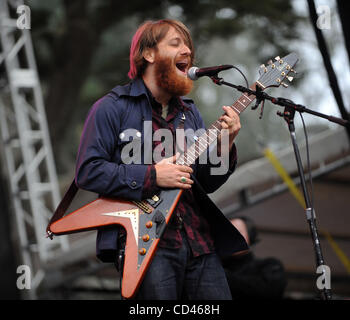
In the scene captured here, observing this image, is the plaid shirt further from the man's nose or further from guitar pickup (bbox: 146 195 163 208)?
the man's nose

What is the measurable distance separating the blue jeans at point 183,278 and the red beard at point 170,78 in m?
0.73

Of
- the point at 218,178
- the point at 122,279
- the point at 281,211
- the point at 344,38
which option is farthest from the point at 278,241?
the point at 122,279

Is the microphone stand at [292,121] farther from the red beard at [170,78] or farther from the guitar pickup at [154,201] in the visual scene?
the guitar pickup at [154,201]

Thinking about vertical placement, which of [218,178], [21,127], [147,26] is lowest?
[218,178]

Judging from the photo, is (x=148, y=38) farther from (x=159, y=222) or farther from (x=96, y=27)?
Result: (x=96, y=27)

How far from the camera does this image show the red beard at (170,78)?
2.61 meters

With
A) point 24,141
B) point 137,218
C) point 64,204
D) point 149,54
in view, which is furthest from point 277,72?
point 24,141

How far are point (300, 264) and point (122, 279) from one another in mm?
3982

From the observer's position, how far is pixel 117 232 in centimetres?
246

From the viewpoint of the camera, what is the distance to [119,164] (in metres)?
2.55

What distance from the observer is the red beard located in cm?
261

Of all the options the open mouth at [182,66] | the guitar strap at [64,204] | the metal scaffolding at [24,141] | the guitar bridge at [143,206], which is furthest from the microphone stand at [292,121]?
the metal scaffolding at [24,141]
